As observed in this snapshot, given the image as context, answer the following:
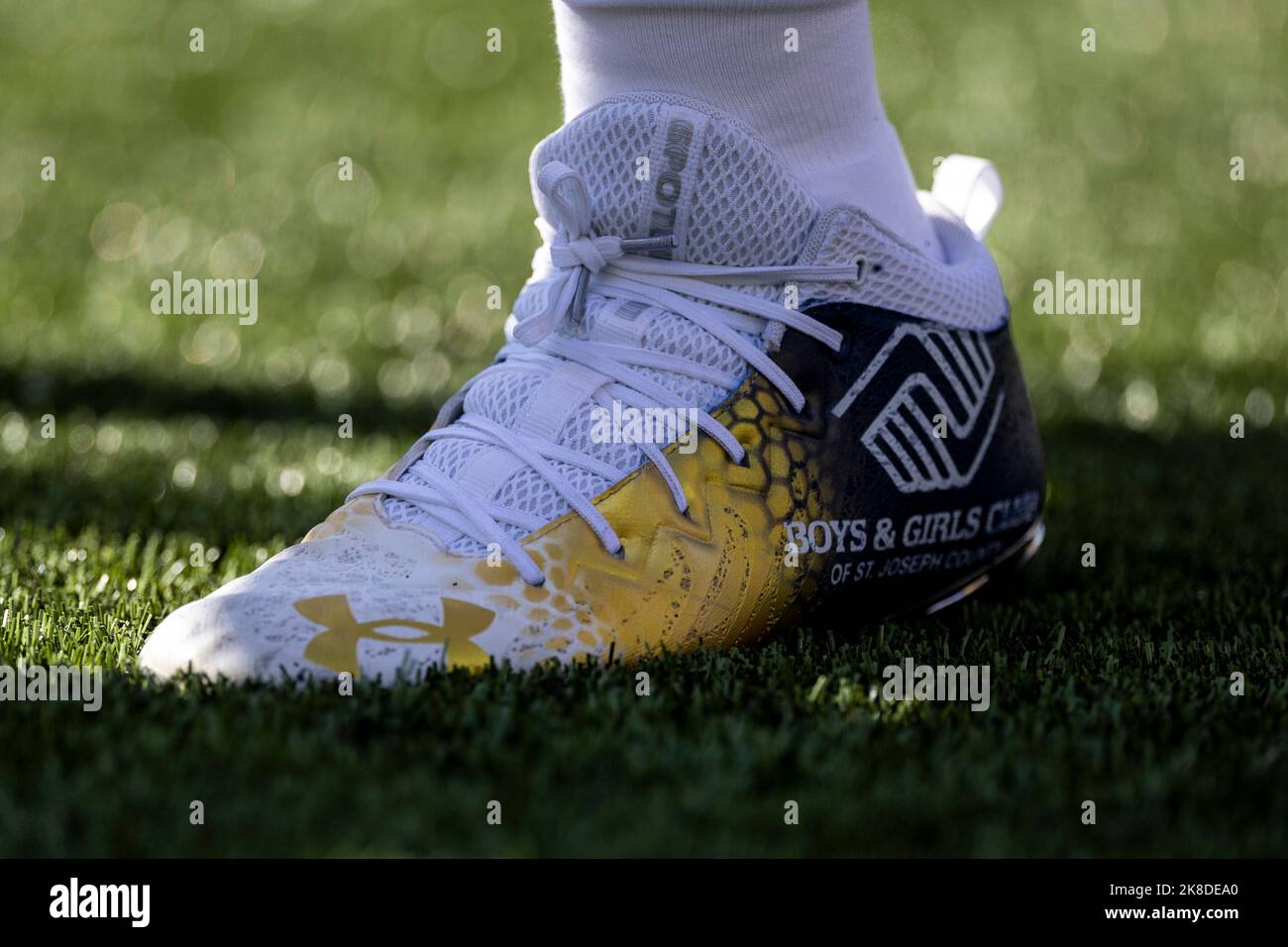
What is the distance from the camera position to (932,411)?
1.74 meters

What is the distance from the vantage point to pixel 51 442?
2.74 meters

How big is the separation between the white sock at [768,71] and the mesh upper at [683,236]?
0.03m

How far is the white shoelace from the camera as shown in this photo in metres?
1.58

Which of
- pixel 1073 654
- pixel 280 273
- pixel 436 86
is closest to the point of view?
pixel 1073 654

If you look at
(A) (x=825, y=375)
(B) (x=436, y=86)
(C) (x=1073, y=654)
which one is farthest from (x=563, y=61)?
(B) (x=436, y=86)

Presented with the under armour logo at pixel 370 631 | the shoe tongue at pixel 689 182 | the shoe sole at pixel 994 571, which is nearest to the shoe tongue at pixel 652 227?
the shoe tongue at pixel 689 182

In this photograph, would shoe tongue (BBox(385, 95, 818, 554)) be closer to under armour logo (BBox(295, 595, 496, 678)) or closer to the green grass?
under armour logo (BBox(295, 595, 496, 678))

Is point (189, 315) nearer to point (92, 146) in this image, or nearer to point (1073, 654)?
point (92, 146)

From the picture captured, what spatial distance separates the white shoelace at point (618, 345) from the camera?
1580mm

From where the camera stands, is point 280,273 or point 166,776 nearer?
point 166,776

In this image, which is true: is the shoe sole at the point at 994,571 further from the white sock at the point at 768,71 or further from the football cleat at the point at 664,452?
the white sock at the point at 768,71

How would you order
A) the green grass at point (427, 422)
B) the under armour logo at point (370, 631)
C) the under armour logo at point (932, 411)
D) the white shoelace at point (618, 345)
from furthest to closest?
the under armour logo at point (932, 411)
the white shoelace at point (618, 345)
the under armour logo at point (370, 631)
the green grass at point (427, 422)
